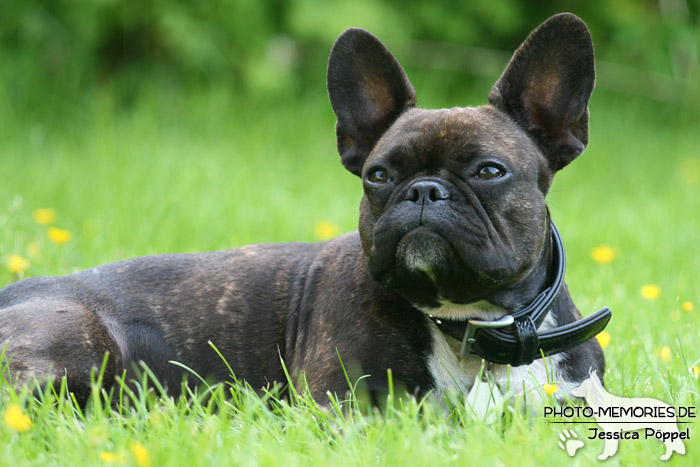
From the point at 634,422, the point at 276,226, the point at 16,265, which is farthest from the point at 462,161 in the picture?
the point at 276,226

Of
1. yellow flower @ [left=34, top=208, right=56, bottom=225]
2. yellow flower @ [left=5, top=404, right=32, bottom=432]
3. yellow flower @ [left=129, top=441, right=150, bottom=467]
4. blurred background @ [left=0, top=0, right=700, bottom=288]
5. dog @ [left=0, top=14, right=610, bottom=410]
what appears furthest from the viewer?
blurred background @ [left=0, top=0, right=700, bottom=288]

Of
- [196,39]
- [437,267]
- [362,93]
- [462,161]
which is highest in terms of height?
[196,39]

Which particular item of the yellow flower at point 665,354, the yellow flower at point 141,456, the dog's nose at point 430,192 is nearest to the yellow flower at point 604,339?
the yellow flower at point 665,354

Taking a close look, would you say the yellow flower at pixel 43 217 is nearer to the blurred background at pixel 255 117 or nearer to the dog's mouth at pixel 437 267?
the blurred background at pixel 255 117

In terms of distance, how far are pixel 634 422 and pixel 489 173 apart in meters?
1.11

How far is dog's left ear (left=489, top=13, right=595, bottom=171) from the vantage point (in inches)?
155

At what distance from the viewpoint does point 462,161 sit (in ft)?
12.0

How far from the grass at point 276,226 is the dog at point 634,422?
64 millimetres

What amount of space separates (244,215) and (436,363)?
3.46 meters

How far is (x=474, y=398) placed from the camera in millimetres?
3646

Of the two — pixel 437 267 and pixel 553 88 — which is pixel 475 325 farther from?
pixel 553 88

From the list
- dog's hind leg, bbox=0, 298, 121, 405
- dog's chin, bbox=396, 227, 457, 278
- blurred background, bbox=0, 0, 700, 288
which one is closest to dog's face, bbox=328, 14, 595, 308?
dog's chin, bbox=396, 227, 457, 278

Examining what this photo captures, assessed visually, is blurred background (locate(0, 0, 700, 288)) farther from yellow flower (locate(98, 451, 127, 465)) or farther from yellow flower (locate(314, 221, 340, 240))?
yellow flower (locate(98, 451, 127, 465))

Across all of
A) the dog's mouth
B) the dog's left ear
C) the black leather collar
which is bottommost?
the black leather collar
